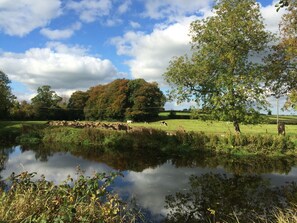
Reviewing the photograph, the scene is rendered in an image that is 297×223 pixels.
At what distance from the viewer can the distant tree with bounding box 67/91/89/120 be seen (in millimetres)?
77188

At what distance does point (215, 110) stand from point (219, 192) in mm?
14309

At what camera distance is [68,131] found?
35.5m

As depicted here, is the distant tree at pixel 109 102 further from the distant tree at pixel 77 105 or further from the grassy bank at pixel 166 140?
the grassy bank at pixel 166 140

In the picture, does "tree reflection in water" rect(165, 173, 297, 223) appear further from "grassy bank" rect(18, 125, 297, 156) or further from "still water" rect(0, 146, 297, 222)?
"grassy bank" rect(18, 125, 297, 156)

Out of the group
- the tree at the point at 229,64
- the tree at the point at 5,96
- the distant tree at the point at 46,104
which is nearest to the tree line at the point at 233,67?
the tree at the point at 229,64

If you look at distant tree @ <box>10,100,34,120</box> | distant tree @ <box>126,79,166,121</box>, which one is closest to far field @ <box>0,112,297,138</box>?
distant tree @ <box>126,79,166,121</box>

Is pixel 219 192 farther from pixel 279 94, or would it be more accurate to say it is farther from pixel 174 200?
pixel 279 94

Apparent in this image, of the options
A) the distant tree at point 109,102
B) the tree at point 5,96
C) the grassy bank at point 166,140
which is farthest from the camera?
the distant tree at point 109,102

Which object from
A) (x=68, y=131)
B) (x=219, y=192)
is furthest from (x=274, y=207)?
(x=68, y=131)

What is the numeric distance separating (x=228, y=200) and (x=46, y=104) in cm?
7176

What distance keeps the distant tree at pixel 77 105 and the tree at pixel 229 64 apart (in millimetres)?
52659

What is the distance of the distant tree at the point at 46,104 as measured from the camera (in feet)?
232

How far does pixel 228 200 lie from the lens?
1240 cm

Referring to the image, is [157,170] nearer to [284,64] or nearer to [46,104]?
[284,64]
